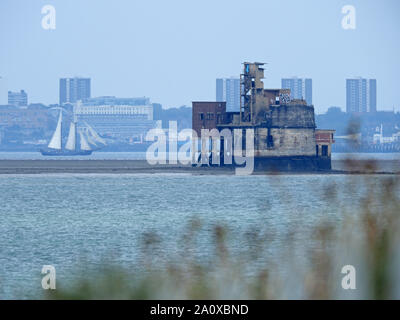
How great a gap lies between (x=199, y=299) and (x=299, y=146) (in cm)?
9055

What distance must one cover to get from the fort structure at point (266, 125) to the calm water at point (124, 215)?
739 cm

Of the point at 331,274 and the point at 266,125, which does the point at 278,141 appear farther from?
A: the point at 331,274

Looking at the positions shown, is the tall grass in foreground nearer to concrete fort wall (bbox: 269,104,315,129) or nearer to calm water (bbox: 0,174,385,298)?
calm water (bbox: 0,174,385,298)

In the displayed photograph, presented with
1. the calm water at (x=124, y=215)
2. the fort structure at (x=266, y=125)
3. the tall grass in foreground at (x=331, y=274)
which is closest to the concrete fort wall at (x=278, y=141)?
the fort structure at (x=266, y=125)

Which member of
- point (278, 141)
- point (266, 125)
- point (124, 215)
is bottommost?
point (124, 215)

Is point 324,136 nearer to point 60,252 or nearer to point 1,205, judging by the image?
point 1,205

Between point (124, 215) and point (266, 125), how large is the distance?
165 feet

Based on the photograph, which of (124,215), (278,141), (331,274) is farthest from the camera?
(278,141)

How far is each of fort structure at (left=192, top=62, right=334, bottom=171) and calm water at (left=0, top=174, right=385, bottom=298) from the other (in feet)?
24.2

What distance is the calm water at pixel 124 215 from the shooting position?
2962 cm

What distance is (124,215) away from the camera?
53.3 metres

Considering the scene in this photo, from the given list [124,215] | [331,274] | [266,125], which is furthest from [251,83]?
[331,274]

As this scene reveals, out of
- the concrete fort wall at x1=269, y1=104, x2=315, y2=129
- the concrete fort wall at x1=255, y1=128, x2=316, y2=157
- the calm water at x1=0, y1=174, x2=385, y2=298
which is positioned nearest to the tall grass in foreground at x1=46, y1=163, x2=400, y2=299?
the calm water at x1=0, y1=174, x2=385, y2=298

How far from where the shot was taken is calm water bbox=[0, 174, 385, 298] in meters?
29.6
